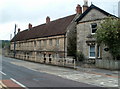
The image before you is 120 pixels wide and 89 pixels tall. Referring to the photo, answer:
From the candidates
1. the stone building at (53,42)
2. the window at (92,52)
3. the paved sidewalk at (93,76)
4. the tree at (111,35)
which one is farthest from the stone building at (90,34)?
the paved sidewalk at (93,76)

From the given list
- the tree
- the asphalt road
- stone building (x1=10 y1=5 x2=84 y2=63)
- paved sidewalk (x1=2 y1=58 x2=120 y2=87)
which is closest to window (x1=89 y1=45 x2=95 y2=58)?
the tree

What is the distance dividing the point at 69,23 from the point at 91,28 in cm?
645

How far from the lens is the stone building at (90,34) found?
25578mm

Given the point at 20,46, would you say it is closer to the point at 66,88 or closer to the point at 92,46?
the point at 92,46

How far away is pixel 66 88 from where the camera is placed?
1094 cm

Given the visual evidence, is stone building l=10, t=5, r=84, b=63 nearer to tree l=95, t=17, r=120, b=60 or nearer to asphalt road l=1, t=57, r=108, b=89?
tree l=95, t=17, r=120, b=60

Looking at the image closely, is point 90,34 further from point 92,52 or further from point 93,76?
point 93,76

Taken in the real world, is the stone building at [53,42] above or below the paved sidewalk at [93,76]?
above

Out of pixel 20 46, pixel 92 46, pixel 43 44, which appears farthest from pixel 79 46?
pixel 20 46

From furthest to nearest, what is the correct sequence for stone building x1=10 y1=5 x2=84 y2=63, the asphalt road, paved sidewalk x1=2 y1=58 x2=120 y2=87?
stone building x1=10 y1=5 x2=84 y2=63 → paved sidewalk x1=2 y1=58 x2=120 y2=87 → the asphalt road

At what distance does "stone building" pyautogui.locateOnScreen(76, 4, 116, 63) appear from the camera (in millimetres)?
25578

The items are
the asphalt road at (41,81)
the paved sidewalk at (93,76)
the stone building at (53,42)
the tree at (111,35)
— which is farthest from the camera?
the stone building at (53,42)

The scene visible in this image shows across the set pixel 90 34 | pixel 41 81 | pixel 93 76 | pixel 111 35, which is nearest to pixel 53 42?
pixel 90 34

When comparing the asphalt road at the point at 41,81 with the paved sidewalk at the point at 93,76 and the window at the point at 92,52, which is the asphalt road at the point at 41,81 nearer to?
the paved sidewalk at the point at 93,76
